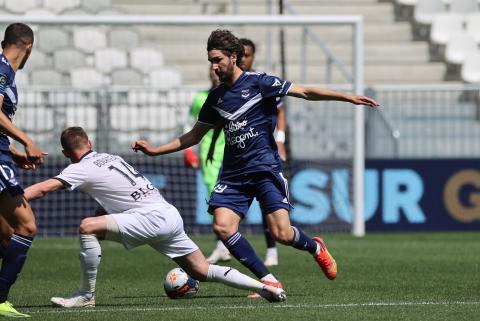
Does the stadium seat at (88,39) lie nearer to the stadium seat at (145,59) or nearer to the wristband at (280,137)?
the stadium seat at (145,59)

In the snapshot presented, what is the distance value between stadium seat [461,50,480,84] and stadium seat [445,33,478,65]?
0.55 ft

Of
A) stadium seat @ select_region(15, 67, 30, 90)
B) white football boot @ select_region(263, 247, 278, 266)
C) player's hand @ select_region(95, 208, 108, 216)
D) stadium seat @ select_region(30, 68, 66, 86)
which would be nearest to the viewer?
player's hand @ select_region(95, 208, 108, 216)

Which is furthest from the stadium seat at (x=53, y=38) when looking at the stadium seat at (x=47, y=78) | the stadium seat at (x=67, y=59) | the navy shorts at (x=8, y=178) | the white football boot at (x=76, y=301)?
the navy shorts at (x=8, y=178)

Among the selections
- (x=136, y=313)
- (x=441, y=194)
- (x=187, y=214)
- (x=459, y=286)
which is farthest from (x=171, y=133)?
(x=136, y=313)

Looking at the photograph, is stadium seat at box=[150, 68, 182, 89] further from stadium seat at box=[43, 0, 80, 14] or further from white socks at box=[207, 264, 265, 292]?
white socks at box=[207, 264, 265, 292]

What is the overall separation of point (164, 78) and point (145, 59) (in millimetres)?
415

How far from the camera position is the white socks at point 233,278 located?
8.65 meters

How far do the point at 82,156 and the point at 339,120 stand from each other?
31.6 feet

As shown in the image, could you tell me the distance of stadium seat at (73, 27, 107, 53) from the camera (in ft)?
60.7

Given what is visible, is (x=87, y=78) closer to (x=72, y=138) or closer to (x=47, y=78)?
(x=47, y=78)

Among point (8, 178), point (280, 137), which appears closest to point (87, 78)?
point (280, 137)

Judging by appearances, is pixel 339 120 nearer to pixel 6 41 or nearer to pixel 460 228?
pixel 460 228

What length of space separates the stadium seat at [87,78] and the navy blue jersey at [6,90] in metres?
9.19

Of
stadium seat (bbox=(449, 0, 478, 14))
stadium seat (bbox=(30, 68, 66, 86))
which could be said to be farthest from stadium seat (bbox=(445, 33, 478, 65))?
stadium seat (bbox=(30, 68, 66, 86))
